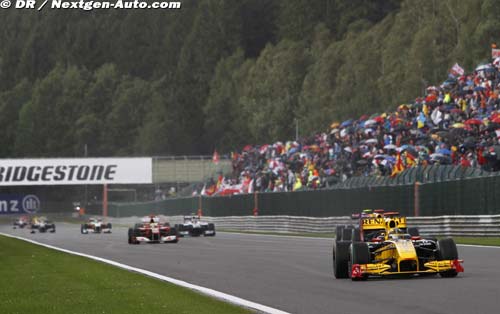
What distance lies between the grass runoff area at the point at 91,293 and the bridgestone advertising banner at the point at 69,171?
6855 cm

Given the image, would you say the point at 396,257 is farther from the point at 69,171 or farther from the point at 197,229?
the point at 69,171

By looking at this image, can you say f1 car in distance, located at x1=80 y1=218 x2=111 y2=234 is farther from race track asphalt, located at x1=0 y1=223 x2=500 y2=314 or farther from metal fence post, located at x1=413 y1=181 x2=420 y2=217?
race track asphalt, located at x1=0 y1=223 x2=500 y2=314

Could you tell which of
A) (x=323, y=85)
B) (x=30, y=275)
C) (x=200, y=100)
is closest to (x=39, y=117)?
(x=200, y=100)

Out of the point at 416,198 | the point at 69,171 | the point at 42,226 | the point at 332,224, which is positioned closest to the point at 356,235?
the point at 416,198

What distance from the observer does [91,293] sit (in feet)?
50.3

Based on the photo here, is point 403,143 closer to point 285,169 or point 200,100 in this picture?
point 285,169

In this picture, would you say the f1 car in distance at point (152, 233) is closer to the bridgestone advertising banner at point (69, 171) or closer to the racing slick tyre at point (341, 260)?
the racing slick tyre at point (341, 260)

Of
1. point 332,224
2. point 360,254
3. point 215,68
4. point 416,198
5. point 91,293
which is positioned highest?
point 215,68

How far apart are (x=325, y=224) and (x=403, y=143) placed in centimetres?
452

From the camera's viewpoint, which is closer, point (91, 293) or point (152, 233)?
point (91, 293)

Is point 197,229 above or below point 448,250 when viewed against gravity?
above

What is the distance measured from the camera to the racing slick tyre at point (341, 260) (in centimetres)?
1800

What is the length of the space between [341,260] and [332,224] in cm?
2763

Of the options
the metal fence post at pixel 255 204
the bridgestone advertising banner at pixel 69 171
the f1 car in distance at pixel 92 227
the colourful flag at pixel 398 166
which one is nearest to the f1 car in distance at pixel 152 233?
the colourful flag at pixel 398 166
